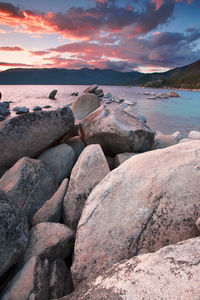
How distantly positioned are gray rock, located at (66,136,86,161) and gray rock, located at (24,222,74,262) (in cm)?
260

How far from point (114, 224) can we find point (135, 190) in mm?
528

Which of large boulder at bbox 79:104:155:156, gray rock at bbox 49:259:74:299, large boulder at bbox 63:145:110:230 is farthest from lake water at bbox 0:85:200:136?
gray rock at bbox 49:259:74:299

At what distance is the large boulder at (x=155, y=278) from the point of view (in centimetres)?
138

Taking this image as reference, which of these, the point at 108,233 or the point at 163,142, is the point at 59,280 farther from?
the point at 163,142

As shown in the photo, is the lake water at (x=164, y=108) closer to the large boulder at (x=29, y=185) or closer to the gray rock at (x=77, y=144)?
the gray rock at (x=77, y=144)

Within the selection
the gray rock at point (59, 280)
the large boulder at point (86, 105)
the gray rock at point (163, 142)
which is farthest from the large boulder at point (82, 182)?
the large boulder at point (86, 105)

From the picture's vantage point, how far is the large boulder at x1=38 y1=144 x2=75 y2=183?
4523 mm

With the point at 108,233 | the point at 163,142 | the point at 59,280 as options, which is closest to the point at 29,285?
the point at 59,280

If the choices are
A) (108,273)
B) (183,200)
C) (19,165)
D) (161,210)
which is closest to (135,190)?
(161,210)

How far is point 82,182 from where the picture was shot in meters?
3.50

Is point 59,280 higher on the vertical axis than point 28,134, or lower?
lower

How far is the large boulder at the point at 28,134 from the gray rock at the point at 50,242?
2181mm

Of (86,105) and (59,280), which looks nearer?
(59,280)

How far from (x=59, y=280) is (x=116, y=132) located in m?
2.96
